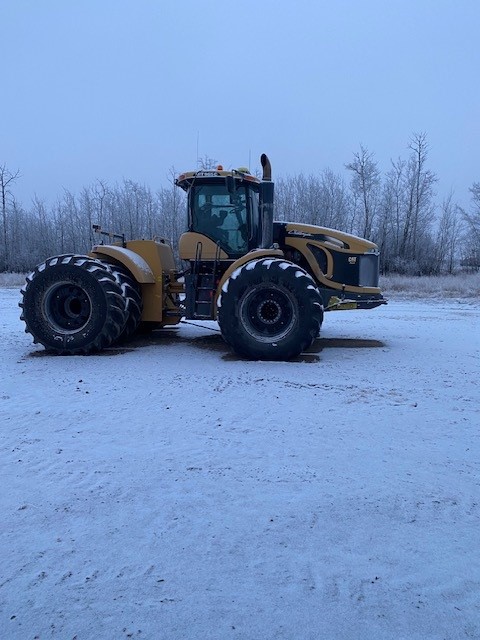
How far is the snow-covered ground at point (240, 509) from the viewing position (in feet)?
6.84

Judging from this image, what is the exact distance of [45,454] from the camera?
11.8 feet

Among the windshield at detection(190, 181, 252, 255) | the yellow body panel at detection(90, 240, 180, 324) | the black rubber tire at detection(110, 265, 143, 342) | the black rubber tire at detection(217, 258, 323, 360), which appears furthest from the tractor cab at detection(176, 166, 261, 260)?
the black rubber tire at detection(217, 258, 323, 360)

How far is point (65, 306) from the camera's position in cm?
769

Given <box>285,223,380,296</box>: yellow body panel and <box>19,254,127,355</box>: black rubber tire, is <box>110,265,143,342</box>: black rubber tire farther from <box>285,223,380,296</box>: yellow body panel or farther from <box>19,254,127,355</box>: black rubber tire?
<box>285,223,380,296</box>: yellow body panel

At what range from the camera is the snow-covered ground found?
6.84 ft

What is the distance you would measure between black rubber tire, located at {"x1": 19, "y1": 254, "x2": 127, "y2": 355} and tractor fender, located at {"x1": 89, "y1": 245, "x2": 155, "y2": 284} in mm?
325

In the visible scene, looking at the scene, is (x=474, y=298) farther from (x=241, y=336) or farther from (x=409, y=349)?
(x=241, y=336)

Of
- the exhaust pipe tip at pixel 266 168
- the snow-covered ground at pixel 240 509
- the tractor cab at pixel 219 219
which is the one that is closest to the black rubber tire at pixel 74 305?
the tractor cab at pixel 219 219

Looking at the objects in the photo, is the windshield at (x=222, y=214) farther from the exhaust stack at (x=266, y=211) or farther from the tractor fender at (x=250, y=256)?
the tractor fender at (x=250, y=256)

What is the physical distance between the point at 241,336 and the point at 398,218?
147 feet

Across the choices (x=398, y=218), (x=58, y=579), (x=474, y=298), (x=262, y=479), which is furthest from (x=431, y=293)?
(x=398, y=218)

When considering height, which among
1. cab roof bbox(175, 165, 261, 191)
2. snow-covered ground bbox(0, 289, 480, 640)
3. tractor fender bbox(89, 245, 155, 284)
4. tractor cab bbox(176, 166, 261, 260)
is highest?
cab roof bbox(175, 165, 261, 191)

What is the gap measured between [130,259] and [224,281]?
5.24 feet

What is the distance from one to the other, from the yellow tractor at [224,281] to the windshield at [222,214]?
16mm
